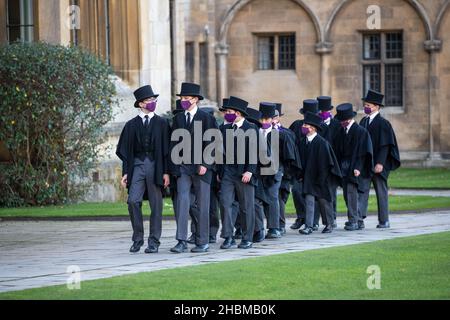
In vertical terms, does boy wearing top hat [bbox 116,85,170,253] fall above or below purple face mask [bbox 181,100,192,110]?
below

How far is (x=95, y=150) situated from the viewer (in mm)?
26422

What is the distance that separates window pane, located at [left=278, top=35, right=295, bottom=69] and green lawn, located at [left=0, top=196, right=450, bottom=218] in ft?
37.6

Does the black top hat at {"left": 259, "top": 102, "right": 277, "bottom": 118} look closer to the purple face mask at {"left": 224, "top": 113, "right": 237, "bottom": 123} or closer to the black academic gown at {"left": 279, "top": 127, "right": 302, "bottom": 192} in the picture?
the black academic gown at {"left": 279, "top": 127, "right": 302, "bottom": 192}

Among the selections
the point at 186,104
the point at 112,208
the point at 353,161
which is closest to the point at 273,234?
the point at 353,161

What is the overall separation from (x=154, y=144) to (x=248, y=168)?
4.26 feet

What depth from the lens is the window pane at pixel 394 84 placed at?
3659cm

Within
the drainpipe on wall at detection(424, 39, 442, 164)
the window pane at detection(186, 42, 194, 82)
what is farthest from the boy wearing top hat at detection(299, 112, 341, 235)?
the drainpipe on wall at detection(424, 39, 442, 164)

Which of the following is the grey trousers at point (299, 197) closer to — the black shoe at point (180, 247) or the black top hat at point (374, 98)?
the black top hat at point (374, 98)

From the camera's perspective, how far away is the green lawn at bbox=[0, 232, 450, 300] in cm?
1355

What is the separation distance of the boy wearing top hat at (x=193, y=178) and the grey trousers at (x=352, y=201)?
3483mm

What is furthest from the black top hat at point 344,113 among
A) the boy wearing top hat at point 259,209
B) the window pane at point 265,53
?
the window pane at point 265,53

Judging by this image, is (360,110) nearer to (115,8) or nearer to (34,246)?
(115,8)

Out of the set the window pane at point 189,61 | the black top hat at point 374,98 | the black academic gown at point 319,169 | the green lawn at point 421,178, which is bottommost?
the green lawn at point 421,178
